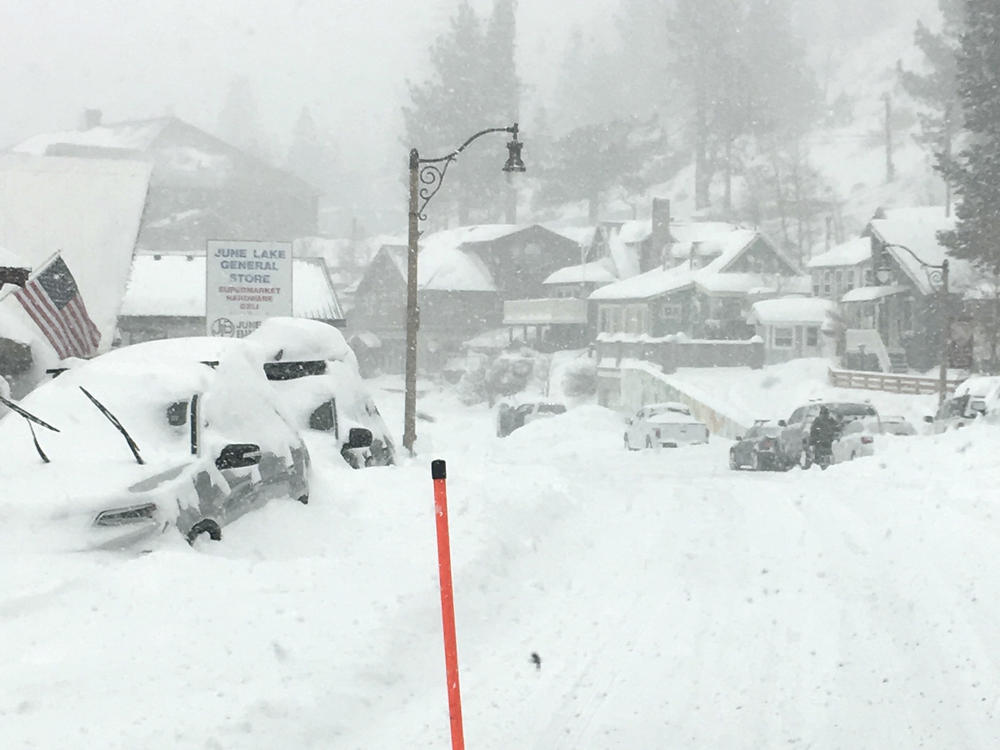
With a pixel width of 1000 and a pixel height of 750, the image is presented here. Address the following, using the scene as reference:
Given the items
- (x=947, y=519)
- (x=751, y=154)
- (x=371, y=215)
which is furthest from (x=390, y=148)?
(x=947, y=519)

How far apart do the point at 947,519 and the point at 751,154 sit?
103m

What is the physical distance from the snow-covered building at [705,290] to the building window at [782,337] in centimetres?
205

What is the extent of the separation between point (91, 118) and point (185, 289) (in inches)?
3025

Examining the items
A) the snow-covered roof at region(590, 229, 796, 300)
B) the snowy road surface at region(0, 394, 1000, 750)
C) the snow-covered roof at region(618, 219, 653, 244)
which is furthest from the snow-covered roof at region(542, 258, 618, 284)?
the snowy road surface at region(0, 394, 1000, 750)

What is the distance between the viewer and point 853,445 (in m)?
25.0

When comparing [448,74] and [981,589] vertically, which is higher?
[448,74]

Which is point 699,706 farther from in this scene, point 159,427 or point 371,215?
point 371,215

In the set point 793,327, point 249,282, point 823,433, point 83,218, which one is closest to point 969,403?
point 823,433

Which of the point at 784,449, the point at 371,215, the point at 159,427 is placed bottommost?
the point at 784,449

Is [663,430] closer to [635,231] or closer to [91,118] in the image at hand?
[635,231]

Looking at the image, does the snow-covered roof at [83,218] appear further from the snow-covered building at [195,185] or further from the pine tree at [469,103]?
the snow-covered building at [195,185]

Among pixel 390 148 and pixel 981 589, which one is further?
pixel 390 148

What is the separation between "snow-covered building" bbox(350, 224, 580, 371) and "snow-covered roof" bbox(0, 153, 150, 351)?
145ft

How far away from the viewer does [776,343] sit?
64500 millimetres
